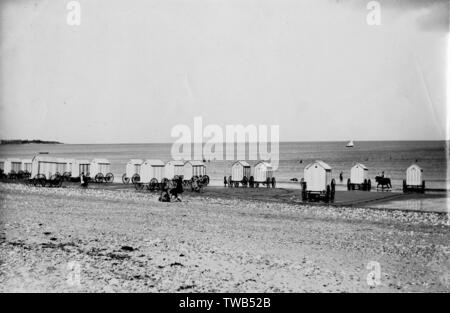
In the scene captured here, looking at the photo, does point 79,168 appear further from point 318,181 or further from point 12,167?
point 318,181

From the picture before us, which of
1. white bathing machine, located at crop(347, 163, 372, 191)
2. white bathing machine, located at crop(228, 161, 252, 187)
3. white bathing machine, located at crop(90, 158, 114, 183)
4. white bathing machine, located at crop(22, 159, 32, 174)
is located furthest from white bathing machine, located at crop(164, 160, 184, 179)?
white bathing machine, located at crop(22, 159, 32, 174)

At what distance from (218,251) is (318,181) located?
10.4m

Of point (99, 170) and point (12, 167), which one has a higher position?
point (12, 167)

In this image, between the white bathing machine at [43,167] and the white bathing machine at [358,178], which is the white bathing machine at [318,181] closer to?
the white bathing machine at [358,178]

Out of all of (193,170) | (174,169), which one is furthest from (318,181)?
(193,170)

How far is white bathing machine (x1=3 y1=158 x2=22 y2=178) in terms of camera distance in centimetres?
3162

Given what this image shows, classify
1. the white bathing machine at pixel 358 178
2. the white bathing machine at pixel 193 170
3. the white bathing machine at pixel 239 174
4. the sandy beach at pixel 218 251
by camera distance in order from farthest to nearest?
the white bathing machine at pixel 239 174 < the white bathing machine at pixel 193 170 < the white bathing machine at pixel 358 178 < the sandy beach at pixel 218 251

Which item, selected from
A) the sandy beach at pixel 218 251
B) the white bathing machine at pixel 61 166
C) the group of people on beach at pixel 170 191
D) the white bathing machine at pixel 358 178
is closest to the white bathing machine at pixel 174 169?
the group of people on beach at pixel 170 191

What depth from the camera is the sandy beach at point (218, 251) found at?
7.28 metres

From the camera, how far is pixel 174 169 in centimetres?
2656

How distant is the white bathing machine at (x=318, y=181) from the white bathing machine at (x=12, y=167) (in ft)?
78.3
